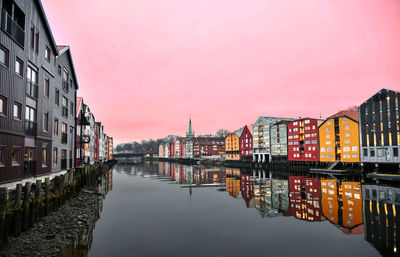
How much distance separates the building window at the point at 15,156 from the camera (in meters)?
20.4

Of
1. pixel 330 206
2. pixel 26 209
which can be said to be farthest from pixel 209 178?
pixel 26 209

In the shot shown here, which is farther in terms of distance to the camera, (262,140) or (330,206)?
(262,140)

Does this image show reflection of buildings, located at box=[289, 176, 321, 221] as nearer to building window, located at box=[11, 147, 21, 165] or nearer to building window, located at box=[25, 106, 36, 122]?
building window, located at box=[11, 147, 21, 165]

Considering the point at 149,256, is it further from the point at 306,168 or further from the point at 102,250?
the point at 306,168

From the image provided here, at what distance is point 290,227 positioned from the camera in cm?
1959

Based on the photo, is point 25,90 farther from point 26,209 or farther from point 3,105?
point 26,209

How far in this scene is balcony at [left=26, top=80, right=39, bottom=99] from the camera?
23309 millimetres

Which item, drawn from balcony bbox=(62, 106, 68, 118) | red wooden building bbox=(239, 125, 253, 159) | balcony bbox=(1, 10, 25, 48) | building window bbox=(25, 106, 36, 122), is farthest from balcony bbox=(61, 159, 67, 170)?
red wooden building bbox=(239, 125, 253, 159)

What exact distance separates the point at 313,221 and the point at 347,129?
65.0m

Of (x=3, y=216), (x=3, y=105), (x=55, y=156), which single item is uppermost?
(x=3, y=105)

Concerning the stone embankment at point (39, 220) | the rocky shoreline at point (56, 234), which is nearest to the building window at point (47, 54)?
the stone embankment at point (39, 220)

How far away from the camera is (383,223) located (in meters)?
19.8

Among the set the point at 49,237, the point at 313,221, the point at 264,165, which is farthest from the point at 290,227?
the point at 264,165

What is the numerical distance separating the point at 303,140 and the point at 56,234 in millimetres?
87899
